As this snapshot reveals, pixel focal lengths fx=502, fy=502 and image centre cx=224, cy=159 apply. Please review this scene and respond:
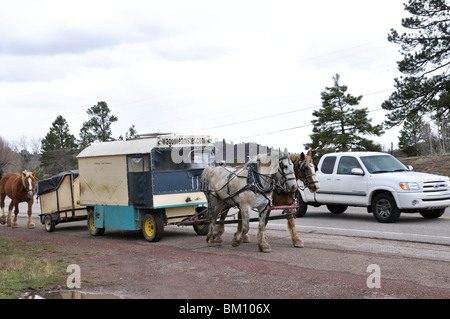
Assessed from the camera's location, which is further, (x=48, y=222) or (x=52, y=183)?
(x=48, y=222)

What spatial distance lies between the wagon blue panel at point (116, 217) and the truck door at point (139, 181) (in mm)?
285

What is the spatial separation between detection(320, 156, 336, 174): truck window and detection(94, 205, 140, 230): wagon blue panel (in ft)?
22.7

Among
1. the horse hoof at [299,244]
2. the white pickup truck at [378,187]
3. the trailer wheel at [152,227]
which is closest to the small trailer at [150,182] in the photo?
the trailer wheel at [152,227]

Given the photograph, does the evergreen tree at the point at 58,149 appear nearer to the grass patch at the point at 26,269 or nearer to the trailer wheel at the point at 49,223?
the trailer wheel at the point at 49,223

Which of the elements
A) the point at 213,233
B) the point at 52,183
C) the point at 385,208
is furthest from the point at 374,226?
the point at 52,183

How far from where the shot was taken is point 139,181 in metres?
12.6

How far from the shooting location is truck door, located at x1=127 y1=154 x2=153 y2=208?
12352mm

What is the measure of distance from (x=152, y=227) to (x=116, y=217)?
4.14ft

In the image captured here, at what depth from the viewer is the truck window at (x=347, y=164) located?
16014mm

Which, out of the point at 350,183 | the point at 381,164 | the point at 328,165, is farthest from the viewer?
the point at 328,165

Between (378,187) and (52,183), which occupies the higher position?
(52,183)

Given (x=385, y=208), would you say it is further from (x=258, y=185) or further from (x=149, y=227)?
(x=149, y=227)
